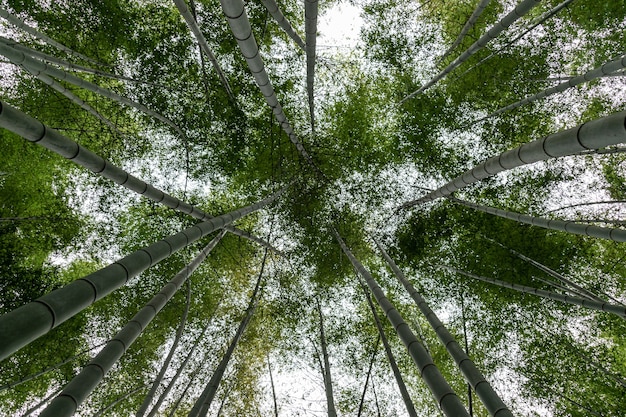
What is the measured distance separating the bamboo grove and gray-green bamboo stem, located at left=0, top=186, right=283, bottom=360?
14.5 ft

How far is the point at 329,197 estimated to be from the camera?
776cm

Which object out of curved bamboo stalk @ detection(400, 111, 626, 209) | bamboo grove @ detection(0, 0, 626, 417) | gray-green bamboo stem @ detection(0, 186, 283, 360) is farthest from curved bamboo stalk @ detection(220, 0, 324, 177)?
bamboo grove @ detection(0, 0, 626, 417)

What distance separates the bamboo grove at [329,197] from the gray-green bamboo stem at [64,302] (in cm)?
443

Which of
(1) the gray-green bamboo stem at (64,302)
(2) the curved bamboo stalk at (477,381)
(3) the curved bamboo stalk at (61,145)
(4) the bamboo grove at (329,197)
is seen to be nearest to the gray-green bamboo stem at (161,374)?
(4) the bamboo grove at (329,197)

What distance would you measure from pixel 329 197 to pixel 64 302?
6.25 metres

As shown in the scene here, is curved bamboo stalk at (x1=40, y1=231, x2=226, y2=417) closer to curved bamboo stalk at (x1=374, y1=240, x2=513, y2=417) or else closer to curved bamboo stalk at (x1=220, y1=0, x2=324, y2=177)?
curved bamboo stalk at (x1=220, y1=0, x2=324, y2=177)

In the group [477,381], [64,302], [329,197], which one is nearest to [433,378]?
[477,381]

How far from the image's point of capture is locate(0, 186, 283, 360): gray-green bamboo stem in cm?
150

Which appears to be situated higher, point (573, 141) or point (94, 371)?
point (573, 141)

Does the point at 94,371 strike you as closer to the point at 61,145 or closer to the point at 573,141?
the point at 61,145

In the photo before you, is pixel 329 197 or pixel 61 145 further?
pixel 329 197

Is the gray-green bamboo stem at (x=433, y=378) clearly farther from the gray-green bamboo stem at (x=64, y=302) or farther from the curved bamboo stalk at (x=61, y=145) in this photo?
the curved bamboo stalk at (x=61, y=145)

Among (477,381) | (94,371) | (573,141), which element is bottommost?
(94,371)

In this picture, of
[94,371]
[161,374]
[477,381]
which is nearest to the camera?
[94,371]
